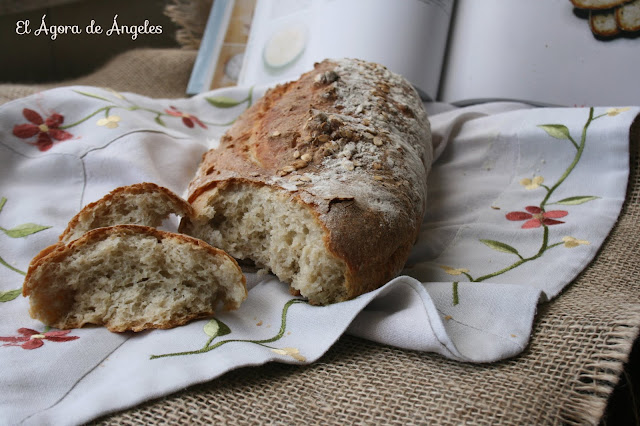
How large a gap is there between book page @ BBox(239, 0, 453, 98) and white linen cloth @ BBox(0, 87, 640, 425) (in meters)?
0.21

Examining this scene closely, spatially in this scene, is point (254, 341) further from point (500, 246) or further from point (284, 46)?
point (284, 46)

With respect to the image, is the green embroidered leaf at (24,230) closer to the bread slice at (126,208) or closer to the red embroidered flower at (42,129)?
the bread slice at (126,208)

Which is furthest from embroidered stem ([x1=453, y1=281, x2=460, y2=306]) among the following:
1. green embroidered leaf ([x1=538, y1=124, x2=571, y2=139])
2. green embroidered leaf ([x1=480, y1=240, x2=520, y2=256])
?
green embroidered leaf ([x1=538, y1=124, x2=571, y2=139])

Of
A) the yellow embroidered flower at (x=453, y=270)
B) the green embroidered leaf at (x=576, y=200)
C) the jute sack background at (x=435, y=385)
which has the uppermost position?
the green embroidered leaf at (x=576, y=200)

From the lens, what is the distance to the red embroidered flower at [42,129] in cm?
191

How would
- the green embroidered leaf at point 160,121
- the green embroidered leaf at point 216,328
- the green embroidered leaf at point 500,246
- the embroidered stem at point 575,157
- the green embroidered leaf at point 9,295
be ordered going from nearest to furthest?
1. the green embroidered leaf at point 216,328
2. the green embroidered leaf at point 9,295
3. the green embroidered leaf at point 500,246
4. the embroidered stem at point 575,157
5. the green embroidered leaf at point 160,121

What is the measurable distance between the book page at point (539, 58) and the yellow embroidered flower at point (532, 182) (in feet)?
1.90

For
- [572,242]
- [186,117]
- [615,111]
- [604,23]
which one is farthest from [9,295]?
[604,23]

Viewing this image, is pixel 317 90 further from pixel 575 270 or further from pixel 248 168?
pixel 575 270

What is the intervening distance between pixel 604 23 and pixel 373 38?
2.84ft

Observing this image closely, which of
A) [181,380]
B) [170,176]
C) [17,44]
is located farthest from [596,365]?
[17,44]

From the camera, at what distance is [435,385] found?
3.41 feet

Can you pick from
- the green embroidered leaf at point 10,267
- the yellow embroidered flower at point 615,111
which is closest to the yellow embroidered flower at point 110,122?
the green embroidered leaf at point 10,267

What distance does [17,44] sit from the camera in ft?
9.71
